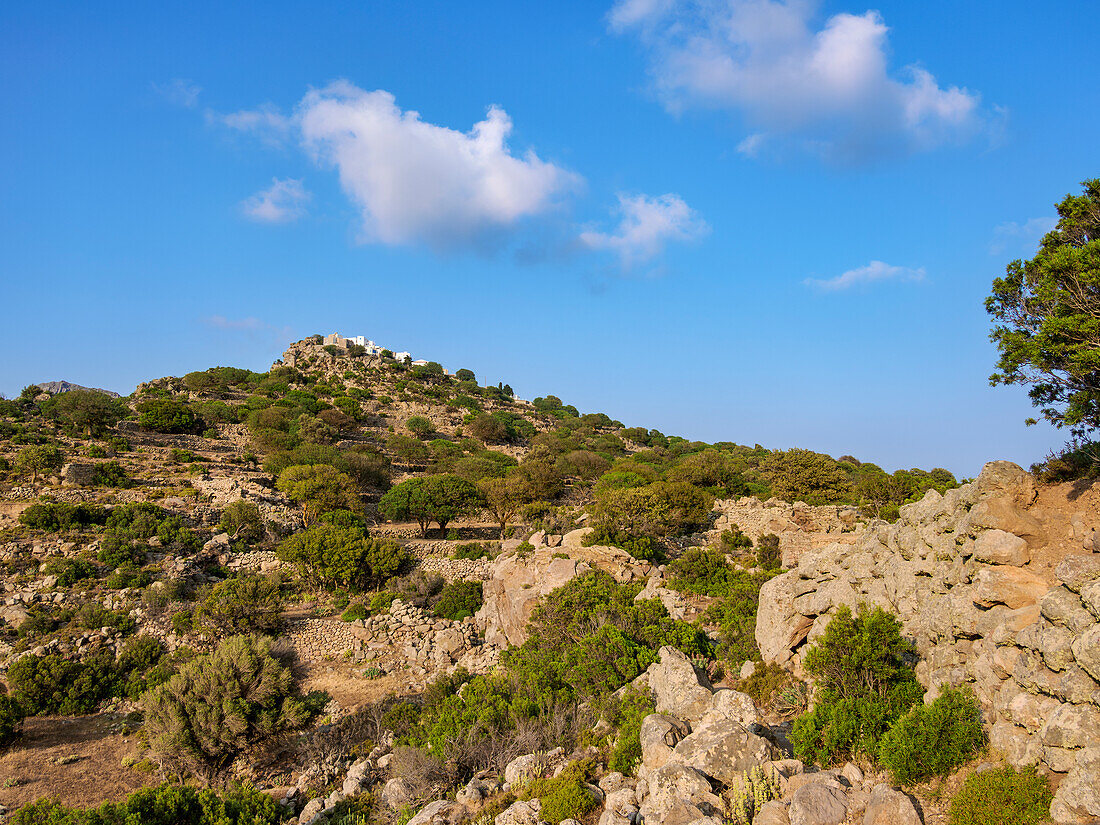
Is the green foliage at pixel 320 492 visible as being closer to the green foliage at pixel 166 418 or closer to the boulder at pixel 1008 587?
the green foliage at pixel 166 418

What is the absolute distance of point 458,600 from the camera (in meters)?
24.8

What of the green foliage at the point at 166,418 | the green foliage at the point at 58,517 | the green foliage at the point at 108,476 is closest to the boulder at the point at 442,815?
the green foliage at the point at 58,517

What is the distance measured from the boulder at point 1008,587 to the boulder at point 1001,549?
16 centimetres

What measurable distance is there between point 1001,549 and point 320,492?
35.7m

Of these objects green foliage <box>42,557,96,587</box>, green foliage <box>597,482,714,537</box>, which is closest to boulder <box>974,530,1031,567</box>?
green foliage <box>597,482,714,537</box>

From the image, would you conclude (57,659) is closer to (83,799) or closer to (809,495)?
(83,799)

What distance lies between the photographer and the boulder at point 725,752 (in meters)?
8.59

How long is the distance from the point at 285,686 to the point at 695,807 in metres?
12.7

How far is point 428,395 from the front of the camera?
9144cm

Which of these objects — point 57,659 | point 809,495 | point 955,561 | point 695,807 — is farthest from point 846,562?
point 57,659

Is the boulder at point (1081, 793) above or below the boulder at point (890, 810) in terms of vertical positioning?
above

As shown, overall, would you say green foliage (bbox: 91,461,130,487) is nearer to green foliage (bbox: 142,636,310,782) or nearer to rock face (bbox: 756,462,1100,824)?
green foliage (bbox: 142,636,310,782)

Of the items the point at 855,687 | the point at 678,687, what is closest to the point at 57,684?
the point at 678,687

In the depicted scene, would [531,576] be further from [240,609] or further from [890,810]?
[890,810]
